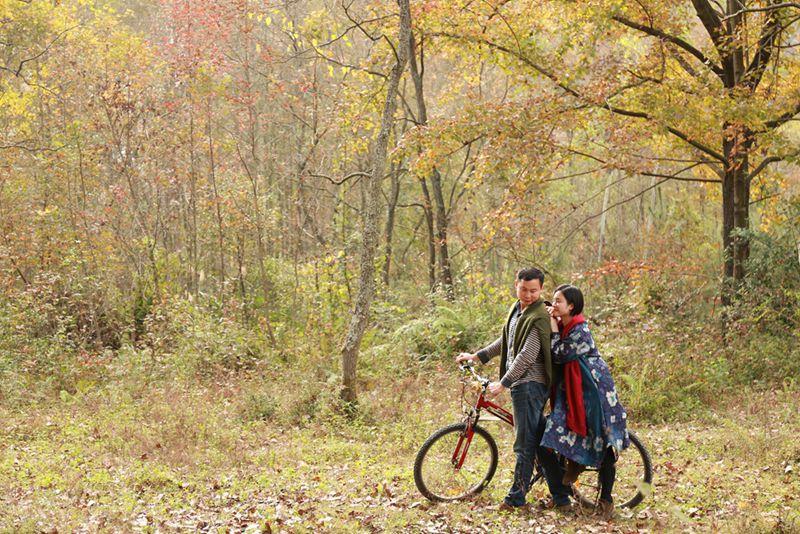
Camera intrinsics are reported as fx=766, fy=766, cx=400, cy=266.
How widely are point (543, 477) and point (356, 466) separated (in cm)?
262

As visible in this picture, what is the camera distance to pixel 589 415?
231 inches

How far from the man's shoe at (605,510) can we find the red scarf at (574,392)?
27.7 inches

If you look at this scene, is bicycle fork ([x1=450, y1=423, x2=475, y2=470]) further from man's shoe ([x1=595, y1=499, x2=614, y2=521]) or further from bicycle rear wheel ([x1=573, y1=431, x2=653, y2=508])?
man's shoe ([x1=595, y1=499, x2=614, y2=521])

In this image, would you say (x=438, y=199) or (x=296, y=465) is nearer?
(x=296, y=465)

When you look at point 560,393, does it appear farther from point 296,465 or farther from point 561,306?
point 296,465

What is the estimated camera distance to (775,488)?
22.8ft

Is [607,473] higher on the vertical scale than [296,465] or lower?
higher

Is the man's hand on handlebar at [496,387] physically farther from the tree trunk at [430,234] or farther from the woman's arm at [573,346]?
the tree trunk at [430,234]

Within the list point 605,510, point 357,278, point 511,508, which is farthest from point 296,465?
point 357,278

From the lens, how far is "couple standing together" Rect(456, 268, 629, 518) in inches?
230

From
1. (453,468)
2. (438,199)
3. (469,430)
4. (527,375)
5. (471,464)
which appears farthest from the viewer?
(438,199)

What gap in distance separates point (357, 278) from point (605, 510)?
328 inches

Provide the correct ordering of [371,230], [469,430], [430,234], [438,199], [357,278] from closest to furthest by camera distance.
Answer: [469,430]
[371,230]
[357,278]
[438,199]
[430,234]

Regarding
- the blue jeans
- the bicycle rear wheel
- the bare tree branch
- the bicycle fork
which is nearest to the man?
the blue jeans
